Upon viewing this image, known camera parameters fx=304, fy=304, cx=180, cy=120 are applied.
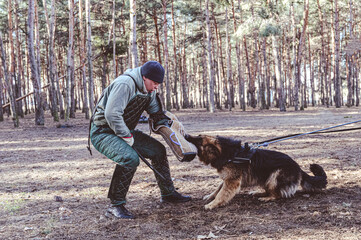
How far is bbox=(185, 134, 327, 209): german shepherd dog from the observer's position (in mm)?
4188

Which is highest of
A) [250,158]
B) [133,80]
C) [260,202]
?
[133,80]

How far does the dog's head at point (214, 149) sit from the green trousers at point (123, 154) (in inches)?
21.9

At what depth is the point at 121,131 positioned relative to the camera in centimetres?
370

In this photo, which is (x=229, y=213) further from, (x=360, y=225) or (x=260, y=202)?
(x=360, y=225)

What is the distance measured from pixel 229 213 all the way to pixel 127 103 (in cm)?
197

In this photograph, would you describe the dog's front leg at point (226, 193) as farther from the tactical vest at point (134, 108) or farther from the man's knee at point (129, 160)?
the tactical vest at point (134, 108)

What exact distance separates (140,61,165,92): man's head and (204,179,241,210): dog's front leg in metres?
1.68

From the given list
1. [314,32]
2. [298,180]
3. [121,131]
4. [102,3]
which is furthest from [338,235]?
[314,32]

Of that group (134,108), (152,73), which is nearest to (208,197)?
(134,108)

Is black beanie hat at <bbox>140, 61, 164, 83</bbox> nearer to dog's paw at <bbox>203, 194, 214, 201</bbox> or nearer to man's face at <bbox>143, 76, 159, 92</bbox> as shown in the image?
man's face at <bbox>143, 76, 159, 92</bbox>

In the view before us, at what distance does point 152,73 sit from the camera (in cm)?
385

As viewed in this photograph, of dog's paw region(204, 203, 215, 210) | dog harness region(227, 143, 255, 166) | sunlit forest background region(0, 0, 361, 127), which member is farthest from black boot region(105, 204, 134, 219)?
sunlit forest background region(0, 0, 361, 127)

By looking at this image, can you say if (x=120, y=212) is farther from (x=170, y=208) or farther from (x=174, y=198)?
(x=174, y=198)

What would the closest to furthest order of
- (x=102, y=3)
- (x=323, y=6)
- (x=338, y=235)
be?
(x=338, y=235) < (x=102, y=3) < (x=323, y=6)
